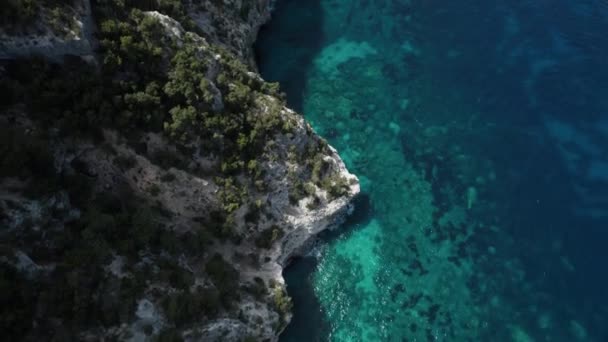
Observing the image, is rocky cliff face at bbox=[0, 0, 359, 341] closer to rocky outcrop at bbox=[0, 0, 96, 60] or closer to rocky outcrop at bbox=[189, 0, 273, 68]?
rocky outcrop at bbox=[0, 0, 96, 60]

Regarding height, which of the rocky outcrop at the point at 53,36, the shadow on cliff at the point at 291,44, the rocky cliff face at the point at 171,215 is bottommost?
the rocky cliff face at the point at 171,215

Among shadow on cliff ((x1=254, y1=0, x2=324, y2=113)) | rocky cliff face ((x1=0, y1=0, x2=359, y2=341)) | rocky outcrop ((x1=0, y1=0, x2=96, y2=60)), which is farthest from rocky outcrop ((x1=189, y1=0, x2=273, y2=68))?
rocky outcrop ((x1=0, y1=0, x2=96, y2=60))

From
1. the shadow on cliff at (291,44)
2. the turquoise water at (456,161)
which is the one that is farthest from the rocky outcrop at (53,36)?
the turquoise water at (456,161)

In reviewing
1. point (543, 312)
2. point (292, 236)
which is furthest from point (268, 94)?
point (543, 312)

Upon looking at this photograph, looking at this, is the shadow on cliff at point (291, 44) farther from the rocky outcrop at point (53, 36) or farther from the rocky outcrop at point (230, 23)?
the rocky outcrop at point (53, 36)

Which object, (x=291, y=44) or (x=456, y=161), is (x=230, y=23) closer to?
(x=291, y=44)

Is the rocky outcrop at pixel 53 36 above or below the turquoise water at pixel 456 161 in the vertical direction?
above
